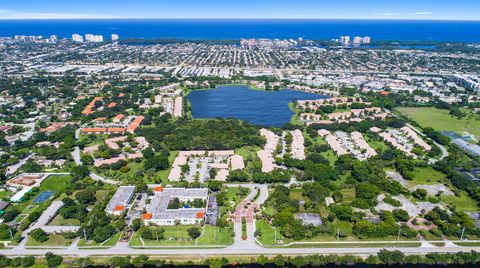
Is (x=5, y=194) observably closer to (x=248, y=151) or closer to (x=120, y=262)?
(x=120, y=262)

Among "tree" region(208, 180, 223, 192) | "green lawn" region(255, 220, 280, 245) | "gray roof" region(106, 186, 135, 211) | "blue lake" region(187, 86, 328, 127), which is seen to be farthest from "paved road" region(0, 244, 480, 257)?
"blue lake" region(187, 86, 328, 127)

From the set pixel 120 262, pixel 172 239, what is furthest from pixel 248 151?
pixel 120 262

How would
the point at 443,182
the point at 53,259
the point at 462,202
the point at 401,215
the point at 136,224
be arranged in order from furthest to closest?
1. the point at 443,182
2. the point at 462,202
3. the point at 401,215
4. the point at 136,224
5. the point at 53,259

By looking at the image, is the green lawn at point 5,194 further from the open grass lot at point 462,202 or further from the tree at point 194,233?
the open grass lot at point 462,202

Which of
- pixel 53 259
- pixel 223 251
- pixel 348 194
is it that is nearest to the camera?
pixel 53 259

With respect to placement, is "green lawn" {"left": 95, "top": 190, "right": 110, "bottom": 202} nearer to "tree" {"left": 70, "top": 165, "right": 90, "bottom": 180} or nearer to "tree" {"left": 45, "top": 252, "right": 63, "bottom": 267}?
"tree" {"left": 70, "top": 165, "right": 90, "bottom": 180}

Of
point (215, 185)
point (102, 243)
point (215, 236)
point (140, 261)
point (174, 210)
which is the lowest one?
point (102, 243)

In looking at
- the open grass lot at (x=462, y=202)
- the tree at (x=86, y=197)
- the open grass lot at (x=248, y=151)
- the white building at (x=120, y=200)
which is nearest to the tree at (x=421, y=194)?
the open grass lot at (x=462, y=202)
